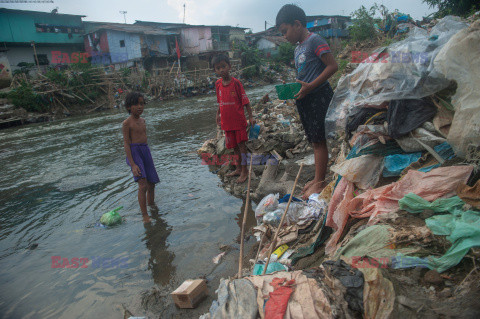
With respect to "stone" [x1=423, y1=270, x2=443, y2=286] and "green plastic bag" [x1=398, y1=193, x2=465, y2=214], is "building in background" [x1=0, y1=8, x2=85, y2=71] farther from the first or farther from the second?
"stone" [x1=423, y1=270, x2=443, y2=286]

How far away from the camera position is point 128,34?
26.7 meters

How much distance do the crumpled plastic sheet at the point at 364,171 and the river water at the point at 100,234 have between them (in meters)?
1.20

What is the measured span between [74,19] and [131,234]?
109 feet

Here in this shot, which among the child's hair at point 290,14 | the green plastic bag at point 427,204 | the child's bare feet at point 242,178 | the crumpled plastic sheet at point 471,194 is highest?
the child's hair at point 290,14

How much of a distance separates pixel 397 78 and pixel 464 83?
0.47m

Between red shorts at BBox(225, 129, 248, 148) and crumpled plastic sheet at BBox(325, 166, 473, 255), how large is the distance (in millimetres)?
2068

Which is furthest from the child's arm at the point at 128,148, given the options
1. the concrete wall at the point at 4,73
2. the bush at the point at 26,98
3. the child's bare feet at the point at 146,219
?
the concrete wall at the point at 4,73

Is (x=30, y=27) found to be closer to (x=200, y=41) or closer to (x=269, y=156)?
(x=200, y=41)

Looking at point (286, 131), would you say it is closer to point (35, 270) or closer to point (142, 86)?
point (35, 270)

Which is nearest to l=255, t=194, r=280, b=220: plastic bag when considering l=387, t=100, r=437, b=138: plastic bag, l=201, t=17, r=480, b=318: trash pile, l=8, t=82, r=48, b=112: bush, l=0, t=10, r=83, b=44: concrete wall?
l=201, t=17, r=480, b=318: trash pile

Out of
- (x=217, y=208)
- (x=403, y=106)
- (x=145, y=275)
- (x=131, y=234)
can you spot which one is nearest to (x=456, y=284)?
(x=403, y=106)

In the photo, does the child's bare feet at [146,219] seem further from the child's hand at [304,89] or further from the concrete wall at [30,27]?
the concrete wall at [30,27]

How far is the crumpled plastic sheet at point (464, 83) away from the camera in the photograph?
1.78m

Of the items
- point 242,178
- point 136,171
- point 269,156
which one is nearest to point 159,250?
point 136,171
